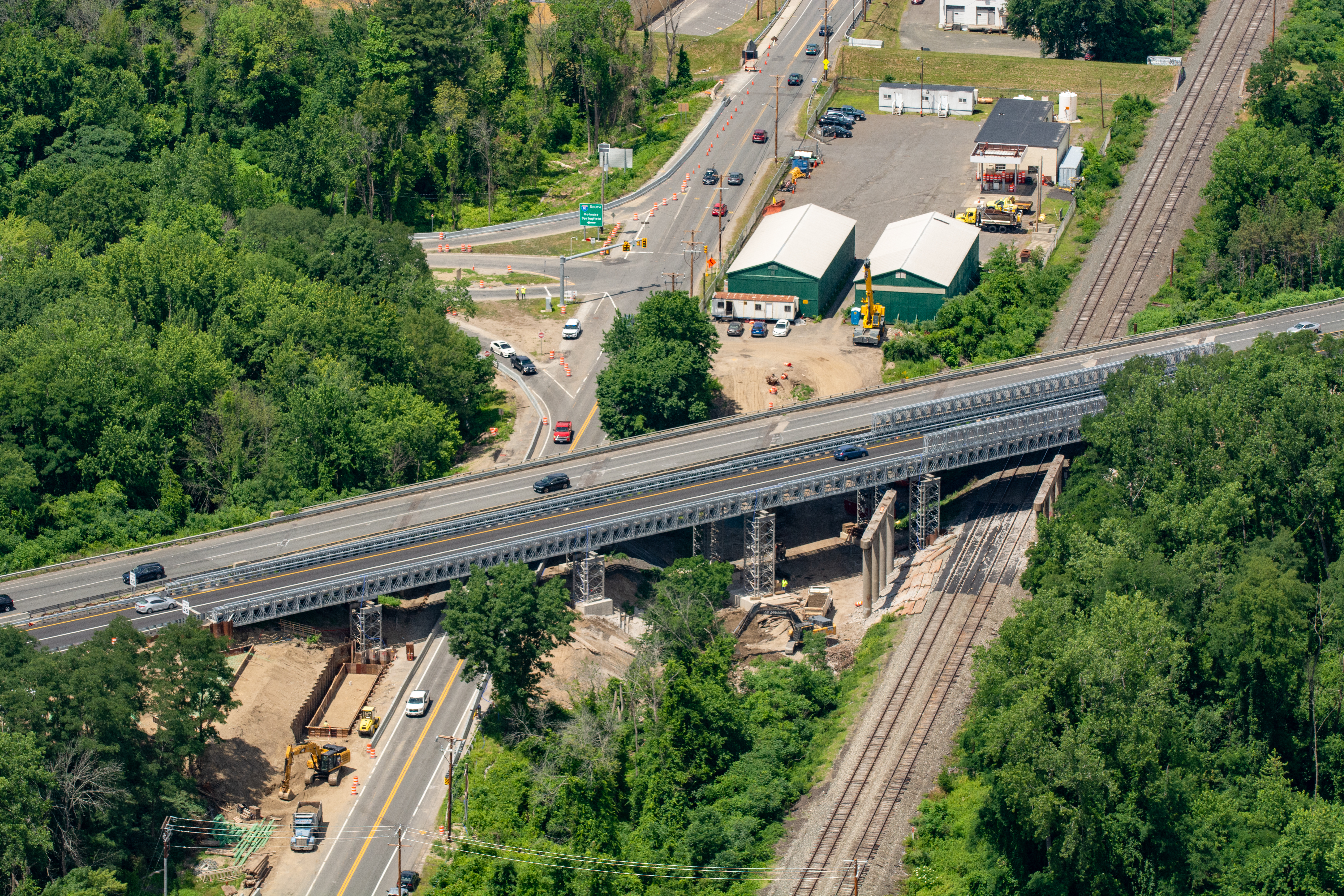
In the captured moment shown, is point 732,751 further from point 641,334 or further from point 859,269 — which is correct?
point 859,269

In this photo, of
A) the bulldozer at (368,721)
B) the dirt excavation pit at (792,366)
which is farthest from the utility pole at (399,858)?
the dirt excavation pit at (792,366)

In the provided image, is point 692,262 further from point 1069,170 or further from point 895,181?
point 1069,170

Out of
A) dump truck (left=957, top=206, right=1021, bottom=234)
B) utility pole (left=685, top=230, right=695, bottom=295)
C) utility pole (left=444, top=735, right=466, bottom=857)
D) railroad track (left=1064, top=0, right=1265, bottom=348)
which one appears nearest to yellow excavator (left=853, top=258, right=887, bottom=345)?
utility pole (left=685, top=230, right=695, bottom=295)

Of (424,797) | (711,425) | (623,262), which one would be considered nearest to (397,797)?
(424,797)

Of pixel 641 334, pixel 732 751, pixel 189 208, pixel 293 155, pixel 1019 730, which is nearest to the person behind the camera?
pixel 1019 730

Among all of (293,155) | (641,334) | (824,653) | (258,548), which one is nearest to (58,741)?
(258,548)

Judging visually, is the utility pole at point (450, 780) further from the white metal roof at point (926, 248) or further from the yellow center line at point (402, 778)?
the white metal roof at point (926, 248)
